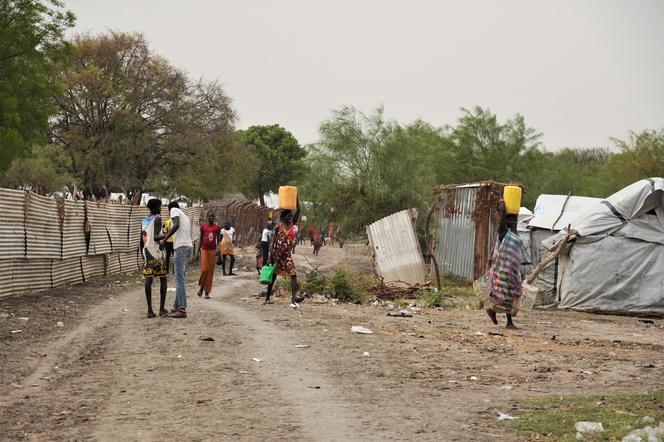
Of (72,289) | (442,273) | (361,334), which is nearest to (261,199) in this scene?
(442,273)

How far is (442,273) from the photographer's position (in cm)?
2320

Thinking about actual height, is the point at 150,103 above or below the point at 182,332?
above

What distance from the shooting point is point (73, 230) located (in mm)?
17406

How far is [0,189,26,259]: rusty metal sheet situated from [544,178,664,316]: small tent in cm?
A: 1026

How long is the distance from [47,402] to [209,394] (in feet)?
4.05

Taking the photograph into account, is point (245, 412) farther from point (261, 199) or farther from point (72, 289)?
point (261, 199)

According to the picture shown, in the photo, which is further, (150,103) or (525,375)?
(150,103)

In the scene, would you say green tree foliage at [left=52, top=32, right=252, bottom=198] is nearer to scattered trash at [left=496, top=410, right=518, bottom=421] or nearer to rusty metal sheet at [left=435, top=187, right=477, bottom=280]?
rusty metal sheet at [left=435, top=187, right=477, bottom=280]

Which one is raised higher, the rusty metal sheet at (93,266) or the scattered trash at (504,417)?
the rusty metal sheet at (93,266)

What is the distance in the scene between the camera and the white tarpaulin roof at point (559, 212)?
831 inches

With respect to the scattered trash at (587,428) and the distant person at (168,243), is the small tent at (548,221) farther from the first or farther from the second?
the scattered trash at (587,428)

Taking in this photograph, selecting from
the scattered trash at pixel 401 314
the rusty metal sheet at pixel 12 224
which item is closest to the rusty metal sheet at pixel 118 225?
the rusty metal sheet at pixel 12 224

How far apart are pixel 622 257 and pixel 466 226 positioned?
214 inches

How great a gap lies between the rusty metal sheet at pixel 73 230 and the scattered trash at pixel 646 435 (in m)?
13.4
